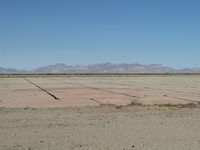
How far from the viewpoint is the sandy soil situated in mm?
5895

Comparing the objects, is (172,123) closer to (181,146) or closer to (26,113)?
(181,146)

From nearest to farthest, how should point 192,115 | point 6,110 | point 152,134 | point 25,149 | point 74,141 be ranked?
point 25,149 → point 74,141 → point 152,134 → point 192,115 → point 6,110

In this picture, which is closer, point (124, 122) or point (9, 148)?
point (9, 148)

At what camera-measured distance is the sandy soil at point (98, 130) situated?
19.3 feet

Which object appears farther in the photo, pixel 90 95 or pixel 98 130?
→ pixel 90 95

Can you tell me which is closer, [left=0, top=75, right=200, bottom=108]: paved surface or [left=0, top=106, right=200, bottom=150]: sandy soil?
[left=0, top=106, right=200, bottom=150]: sandy soil

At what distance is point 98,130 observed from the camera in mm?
7293

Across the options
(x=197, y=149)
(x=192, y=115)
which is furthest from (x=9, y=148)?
(x=192, y=115)

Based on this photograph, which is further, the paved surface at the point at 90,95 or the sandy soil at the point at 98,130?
the paved surface at the point at 90,95

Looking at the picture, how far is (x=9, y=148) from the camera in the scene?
562 centimetres

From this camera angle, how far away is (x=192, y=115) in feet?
32.2

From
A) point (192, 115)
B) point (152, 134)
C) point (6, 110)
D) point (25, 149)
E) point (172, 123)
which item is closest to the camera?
point (25, 149)

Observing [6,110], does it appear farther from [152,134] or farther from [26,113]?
[152,134]

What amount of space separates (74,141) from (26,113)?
14.2ft
